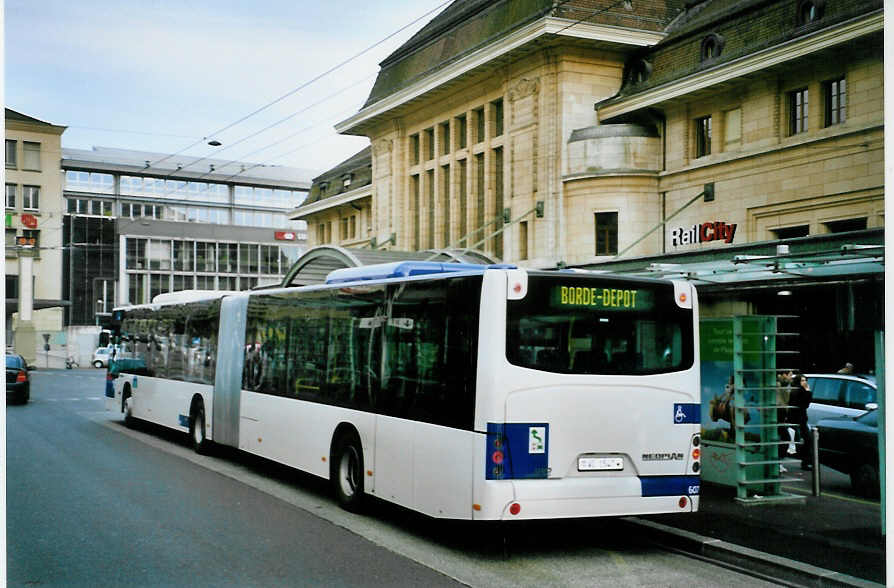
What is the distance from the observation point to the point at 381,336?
37.2 ft

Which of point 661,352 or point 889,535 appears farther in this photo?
point 661,352

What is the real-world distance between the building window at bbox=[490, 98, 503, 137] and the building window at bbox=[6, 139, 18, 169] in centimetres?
2239

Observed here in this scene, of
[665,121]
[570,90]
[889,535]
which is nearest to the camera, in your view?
[889,535]

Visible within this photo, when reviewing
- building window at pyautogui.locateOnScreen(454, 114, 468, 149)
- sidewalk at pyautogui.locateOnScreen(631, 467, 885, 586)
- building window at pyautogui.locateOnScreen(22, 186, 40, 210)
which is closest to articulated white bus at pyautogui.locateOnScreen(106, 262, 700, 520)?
sidewalk at pyautogui.locateOnScreen(631, 467, 885, 586)

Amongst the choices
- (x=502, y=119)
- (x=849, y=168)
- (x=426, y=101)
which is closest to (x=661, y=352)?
(x=849, y=168)

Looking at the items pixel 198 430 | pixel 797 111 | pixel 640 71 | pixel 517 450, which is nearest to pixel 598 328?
pixel 517 450

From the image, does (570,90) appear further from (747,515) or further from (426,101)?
(747,515)

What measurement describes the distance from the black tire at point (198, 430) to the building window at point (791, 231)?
525 inches

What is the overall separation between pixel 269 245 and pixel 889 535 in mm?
82051

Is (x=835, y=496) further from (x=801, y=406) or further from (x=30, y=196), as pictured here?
(x=30, y=196)

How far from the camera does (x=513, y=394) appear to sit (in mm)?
9203

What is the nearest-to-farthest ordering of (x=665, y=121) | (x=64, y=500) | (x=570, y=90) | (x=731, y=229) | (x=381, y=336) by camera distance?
1. (x=381, y=336)
2. (x=64, y=500)
3. (x=731, y=229)
4. (x=665, y=121)
5. (x=570, y=90)

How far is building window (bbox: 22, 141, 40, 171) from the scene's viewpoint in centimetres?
1191

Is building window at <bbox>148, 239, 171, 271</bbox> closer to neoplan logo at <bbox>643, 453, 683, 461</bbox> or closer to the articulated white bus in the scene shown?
the articulated white bus
